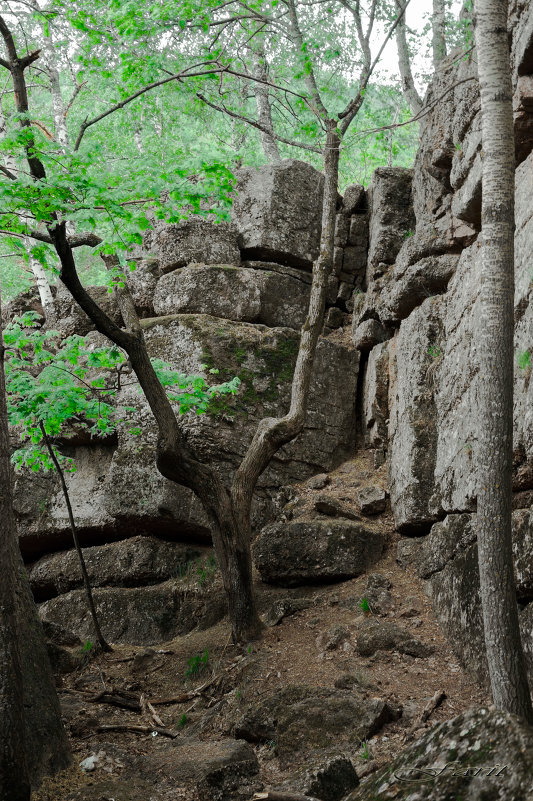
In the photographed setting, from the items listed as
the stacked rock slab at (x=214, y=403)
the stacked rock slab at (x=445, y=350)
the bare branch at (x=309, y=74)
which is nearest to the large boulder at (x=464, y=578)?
the stacked rock slab at (x=445, y=350)

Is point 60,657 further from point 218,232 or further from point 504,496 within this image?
point 218,232

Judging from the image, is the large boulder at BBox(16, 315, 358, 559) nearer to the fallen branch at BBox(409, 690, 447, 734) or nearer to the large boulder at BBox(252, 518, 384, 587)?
the large boulder at BBox(252, 518, 384, 587)

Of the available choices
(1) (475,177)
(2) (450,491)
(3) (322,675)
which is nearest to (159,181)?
(1) (475,177)

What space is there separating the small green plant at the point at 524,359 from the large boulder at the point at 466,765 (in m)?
4.32

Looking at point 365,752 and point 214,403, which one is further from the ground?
point 214,403

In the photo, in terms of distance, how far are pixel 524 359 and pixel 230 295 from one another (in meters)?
6.87

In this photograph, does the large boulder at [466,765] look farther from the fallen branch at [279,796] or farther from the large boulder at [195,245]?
the large boulder at [195,245]

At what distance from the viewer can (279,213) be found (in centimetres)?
1320

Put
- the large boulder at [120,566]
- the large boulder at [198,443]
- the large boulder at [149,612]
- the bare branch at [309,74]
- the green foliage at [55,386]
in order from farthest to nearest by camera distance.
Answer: the large boulder at [198,443] < the large boulder at [120,566] < the bare branch at [309,74] < the large boulder at [149,612] < the green foliage at [55,386]

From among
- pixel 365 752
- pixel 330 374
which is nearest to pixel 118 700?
pixel 365 752

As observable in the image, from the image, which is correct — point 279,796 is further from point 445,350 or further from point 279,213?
point 279,213

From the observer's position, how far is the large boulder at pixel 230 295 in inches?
482

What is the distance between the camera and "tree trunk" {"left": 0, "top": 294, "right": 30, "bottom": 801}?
4.36 metres

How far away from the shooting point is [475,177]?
8727 millimetres
